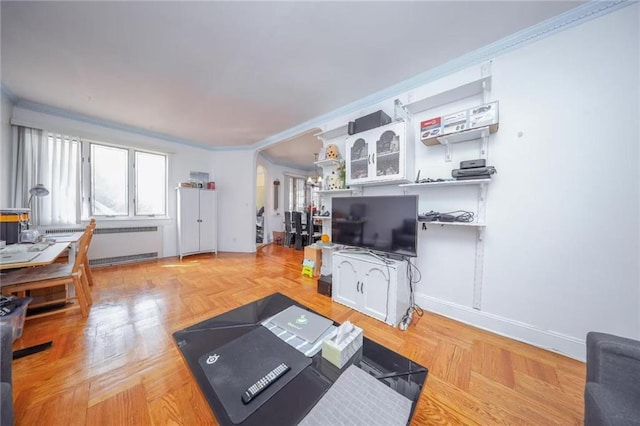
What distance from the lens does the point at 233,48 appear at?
6.10 ft

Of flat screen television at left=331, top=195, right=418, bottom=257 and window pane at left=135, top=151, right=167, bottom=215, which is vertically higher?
window pane at left=135, top=151, right=167, bottom=215

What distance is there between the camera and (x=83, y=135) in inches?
129

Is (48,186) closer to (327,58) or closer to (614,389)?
(327,58)

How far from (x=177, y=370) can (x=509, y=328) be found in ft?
8.75

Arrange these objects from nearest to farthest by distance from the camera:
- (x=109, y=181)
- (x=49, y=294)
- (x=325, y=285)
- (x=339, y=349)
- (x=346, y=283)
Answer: (x=339, y=349), (x=49, y=294), (x=346, y=283), (x=325, y=285), (x=109, y=181)

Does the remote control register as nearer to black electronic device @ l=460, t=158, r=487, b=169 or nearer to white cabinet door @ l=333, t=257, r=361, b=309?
white cabinet door @ l=333, t=257, r=361, b=309

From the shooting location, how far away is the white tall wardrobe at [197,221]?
414cm

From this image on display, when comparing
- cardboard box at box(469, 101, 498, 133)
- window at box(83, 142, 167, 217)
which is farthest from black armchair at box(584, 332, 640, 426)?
window at box(83, 142, 167, 217)

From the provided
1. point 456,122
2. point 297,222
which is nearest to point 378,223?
point 456,122

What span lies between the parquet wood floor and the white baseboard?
65 mm

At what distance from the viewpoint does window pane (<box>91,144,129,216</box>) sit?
3551 mm

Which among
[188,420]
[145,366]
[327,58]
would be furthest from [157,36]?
[188,420]

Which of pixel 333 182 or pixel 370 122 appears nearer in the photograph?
pixel 370 122

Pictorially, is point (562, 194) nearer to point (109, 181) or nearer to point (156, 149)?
point (156, 149)
